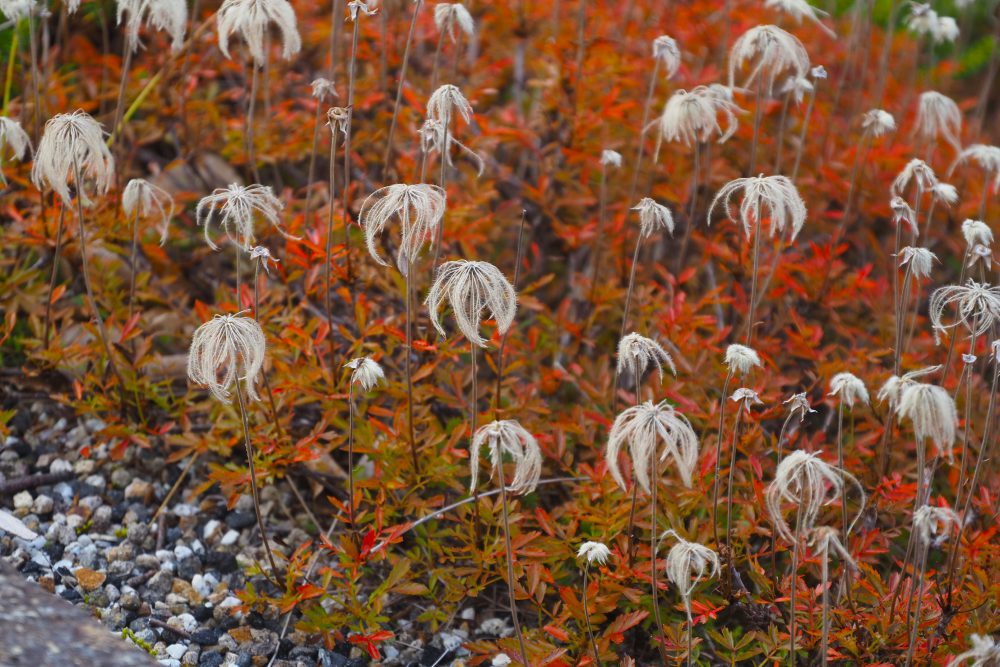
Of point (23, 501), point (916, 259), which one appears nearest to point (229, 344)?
point (23, 501)

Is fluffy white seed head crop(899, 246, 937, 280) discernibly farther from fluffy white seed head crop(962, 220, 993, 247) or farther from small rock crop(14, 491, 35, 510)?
small rock crop(14, 491, 35, 510)

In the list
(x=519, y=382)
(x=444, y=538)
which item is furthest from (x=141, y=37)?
(x=444, y=538)

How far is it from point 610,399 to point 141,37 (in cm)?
260

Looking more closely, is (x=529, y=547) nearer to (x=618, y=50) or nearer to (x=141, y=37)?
(x=618, y=50)

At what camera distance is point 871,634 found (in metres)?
2.42

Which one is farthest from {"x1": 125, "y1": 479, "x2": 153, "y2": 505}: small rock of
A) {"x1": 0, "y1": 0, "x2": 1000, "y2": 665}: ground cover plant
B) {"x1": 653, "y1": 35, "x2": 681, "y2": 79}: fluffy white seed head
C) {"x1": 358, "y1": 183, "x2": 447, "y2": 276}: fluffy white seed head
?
{"x1": 653, "y1": 35, "x2": 681, "y2": 79}: fluffy white seed head

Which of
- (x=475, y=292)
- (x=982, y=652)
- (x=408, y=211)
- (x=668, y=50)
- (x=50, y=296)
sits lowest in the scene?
(x=982, y=652)

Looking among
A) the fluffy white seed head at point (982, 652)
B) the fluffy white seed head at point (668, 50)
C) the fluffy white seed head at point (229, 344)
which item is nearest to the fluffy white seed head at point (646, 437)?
the fluffy white seed head at point (982, 652)

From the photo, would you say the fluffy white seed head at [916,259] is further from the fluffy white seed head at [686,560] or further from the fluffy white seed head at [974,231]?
the fluffy white seed head at [686,560]

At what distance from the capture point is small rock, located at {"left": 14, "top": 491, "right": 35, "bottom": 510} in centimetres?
283

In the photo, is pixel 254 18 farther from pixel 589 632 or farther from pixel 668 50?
pixel 589 632

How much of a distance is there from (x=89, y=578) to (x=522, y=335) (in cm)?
155

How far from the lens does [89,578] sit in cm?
262

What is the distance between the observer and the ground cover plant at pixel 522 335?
2.38 m
